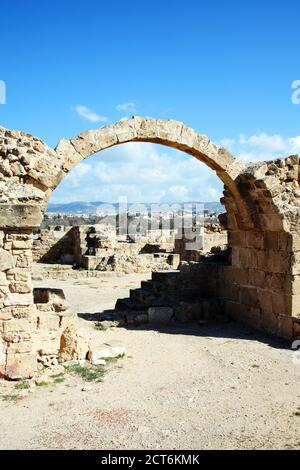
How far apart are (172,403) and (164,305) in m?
4.80

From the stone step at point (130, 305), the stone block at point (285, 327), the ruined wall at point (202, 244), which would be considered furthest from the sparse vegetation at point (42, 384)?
the ruined wall at point (202, 244)

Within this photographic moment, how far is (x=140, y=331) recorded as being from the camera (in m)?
8.98

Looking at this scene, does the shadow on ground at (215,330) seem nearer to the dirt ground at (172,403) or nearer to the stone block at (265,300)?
the dirt ground at (172,403)


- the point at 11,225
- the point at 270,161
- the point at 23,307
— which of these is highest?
the point at 270,161

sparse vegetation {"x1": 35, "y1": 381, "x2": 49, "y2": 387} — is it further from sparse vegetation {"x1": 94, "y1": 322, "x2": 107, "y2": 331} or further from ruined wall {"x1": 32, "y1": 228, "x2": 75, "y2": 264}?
ruined wall {"x1": 32, "y1": 228, "x2": 75, "y2": 264}

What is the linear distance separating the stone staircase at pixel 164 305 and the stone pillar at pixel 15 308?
3.35m

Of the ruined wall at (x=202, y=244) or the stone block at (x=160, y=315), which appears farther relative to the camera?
the ruined wall at (x=202, y=244)

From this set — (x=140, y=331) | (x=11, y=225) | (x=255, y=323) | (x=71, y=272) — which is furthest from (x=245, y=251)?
(x=71, y=272)

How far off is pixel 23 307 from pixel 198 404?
8.67 feet

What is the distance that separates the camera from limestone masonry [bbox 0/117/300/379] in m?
6.20

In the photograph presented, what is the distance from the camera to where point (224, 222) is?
396 inches

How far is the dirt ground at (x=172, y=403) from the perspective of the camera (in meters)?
4.53
